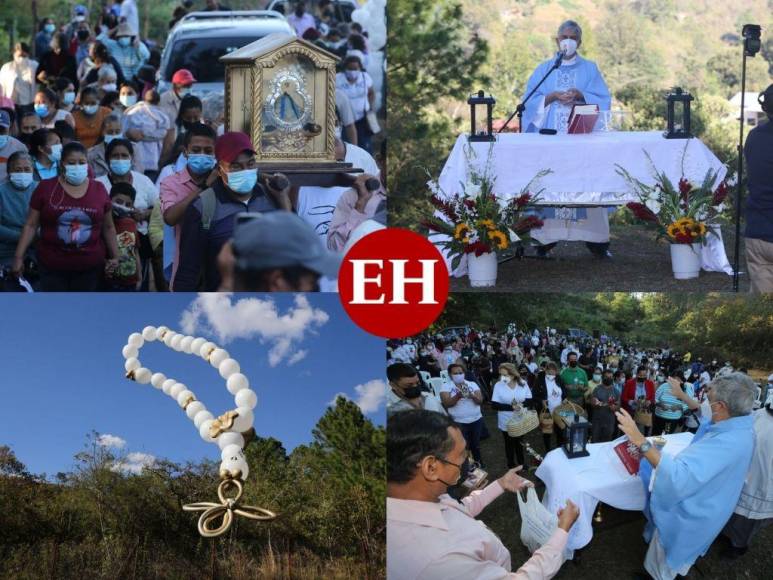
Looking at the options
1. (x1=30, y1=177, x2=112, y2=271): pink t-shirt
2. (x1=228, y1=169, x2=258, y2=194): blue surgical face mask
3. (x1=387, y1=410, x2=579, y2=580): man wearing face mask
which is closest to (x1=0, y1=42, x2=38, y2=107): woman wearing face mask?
(x1=30, y1=177, x2=112, y2=271): pink t-shirt

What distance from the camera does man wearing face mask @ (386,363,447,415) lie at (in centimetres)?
631

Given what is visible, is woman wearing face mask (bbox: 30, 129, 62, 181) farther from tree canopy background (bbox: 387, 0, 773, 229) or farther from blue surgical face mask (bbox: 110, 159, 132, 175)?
tree canopy background (bbox: 387, 0, 773, 229)

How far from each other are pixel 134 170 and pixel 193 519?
3.18m

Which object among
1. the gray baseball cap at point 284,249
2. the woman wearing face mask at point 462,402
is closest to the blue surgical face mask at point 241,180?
the gray baseball cap at point 284,249

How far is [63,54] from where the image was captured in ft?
31.7

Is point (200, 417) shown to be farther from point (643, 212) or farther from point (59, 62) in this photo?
point (59, 62)

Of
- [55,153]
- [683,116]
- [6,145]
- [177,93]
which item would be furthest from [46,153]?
[683,116]

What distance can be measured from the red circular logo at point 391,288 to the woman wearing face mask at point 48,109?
2.77 meters

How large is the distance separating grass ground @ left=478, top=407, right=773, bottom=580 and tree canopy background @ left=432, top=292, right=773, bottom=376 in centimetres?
86

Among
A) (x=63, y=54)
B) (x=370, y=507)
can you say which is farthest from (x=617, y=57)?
(x=370, y=507)

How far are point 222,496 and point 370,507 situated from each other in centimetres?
66

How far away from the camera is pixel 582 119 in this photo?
31.2ft

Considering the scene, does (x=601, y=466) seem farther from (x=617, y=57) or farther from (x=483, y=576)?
(x=617, y=57)

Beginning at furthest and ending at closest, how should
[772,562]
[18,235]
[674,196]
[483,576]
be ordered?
[674,196], [18,235], [772,562], [483,576]
